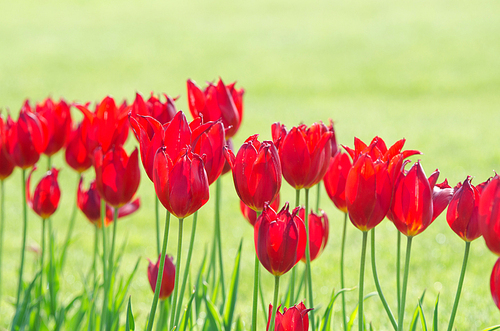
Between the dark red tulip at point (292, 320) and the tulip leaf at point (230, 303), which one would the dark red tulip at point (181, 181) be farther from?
the tulip leaf at point (230, 303)

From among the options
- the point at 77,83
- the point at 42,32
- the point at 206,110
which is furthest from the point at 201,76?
the point at 206,110

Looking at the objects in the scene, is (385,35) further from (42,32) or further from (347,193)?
(347,193)

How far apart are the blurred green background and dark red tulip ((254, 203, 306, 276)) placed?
0.98m

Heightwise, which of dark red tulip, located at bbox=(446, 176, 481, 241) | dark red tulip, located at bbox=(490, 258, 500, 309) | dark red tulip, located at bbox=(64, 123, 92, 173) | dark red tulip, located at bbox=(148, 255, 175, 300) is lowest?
dark red tulip, located at bbox=(148, 255, 175, 300)

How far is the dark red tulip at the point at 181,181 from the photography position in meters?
0.74

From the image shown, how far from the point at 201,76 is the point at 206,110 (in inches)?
323

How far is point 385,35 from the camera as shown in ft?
36.1

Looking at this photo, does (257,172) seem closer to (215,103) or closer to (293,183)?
(293,183)

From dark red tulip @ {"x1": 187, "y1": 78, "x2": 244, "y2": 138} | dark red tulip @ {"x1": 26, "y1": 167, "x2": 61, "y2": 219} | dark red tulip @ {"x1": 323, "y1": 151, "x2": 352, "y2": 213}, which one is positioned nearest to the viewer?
dark red tulip @ {"x1": 323, "y1": 151, "x2": 352, "y2": 213}

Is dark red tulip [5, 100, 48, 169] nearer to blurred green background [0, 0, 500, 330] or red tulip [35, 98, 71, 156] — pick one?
red tulip [35, 98, 71, 156]

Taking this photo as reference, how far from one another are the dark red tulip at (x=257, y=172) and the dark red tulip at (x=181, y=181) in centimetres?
6

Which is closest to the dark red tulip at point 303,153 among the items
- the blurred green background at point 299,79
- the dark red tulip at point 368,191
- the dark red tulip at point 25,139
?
the dark red tulip at point 368,191

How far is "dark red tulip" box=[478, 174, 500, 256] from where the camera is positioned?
26.1 inches

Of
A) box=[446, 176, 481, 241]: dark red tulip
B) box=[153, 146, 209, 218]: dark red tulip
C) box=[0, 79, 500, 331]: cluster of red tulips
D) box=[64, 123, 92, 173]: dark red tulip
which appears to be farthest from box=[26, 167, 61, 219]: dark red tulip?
box=[446, 176, 481, 241]: dark red tulip
